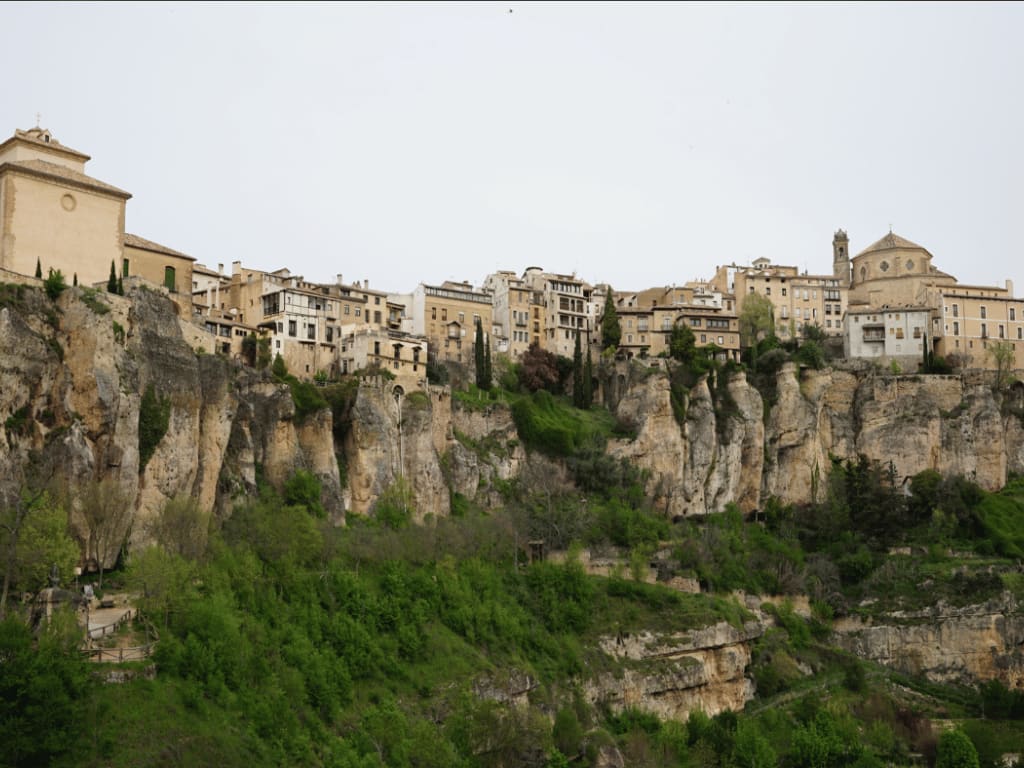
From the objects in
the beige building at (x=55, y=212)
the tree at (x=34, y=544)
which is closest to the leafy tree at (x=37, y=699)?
the tree at (x=34, y=544)

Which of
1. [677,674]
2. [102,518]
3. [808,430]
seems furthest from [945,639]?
[102,518]

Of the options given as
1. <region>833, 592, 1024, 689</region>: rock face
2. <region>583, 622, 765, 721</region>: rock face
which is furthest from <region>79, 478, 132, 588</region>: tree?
<region>833, 592, 1024, 689</region>: rock face

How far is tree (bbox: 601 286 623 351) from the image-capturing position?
87.6 metres

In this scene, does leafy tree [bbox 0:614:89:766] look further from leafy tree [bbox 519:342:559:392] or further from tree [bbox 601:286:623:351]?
tree [bbox 601:286:623:351]

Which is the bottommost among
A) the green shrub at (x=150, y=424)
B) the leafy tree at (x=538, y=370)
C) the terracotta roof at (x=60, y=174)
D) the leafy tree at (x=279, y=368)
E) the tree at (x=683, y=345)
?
→ the green shrub at (x=150, y=424)

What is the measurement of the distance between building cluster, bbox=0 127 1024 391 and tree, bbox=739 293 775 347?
1108mm

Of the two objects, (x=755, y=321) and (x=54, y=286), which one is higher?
(x=755, y=321)

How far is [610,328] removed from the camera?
87.6 meters

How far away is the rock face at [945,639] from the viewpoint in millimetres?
75250

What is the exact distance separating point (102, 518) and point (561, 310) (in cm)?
4444

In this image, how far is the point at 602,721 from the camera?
62.2 metres

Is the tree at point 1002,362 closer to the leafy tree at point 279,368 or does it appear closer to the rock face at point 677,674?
the rock face at point 677,674

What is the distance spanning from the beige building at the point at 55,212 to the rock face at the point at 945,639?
139ft

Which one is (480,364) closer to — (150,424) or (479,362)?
(479,362)
